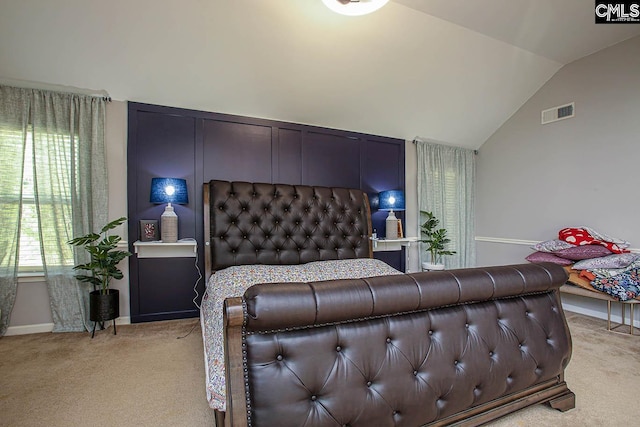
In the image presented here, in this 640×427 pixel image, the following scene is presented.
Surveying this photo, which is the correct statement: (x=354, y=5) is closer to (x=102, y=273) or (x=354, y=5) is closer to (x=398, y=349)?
(x=398, y=349)

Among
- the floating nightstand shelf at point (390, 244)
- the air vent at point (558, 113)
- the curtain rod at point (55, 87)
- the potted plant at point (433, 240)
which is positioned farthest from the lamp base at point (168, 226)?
the air vent at point (558, 113)

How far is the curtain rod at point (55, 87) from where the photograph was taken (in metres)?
2.64

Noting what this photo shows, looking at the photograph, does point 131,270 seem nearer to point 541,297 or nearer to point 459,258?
point 541,297

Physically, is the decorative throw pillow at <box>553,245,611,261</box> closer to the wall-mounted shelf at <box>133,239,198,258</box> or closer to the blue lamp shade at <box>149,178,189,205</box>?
the wall-mounted shelf at <box>133,239,198,258</box>

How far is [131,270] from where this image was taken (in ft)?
9.80

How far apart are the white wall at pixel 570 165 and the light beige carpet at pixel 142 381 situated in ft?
4.95

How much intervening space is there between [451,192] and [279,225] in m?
3.14

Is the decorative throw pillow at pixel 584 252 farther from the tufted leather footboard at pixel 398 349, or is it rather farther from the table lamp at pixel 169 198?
the table lamp at pixel 169 198

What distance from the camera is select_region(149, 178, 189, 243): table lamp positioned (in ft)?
9.27

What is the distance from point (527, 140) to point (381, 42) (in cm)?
284

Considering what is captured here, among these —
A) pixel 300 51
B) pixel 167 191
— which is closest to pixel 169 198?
pixel 167 191

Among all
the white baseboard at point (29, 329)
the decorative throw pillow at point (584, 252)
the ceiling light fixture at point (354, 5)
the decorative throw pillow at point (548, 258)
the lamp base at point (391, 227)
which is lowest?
the white baseboard at point (29, 329)

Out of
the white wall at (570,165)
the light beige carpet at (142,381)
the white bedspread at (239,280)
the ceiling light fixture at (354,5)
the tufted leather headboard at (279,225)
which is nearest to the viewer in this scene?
the white bedspread at (239,280)

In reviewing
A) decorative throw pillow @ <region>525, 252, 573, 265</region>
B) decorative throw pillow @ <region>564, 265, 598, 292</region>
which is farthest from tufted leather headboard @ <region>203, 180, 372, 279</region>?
decorative throw pillow @ <region>564, 265, 598, 292</region>
